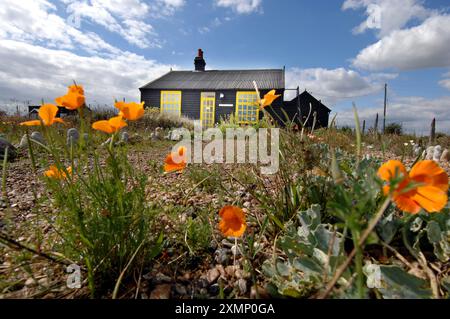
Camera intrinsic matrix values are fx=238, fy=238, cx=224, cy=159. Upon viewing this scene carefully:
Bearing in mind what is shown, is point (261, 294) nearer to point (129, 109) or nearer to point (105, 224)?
point (105, 224)

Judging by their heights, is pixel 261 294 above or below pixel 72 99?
below

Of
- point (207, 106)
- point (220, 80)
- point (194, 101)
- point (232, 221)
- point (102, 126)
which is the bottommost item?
point (232, 221)

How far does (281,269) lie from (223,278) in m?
0.24

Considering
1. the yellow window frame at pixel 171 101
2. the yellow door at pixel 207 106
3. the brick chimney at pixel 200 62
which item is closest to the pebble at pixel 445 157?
the yellow door at pixel 207 106

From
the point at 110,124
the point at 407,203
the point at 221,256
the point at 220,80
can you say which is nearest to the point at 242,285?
the point at 221,256

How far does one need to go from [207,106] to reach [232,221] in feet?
54.9

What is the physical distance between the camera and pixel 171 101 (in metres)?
17.7

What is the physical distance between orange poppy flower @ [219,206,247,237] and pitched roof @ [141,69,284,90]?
52.7ft

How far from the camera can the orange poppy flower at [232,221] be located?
832 mm

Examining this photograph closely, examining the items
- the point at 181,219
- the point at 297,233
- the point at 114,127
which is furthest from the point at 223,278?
the point at 114,127

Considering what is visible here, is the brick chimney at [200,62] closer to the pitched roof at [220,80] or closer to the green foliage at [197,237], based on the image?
the pitched roof at [220,80]

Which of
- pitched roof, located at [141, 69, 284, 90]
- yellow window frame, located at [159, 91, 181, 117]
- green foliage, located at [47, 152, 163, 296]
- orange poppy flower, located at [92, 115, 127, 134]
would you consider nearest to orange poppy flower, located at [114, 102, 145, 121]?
orange poppy flower, located at [92, 115, 127, 134]

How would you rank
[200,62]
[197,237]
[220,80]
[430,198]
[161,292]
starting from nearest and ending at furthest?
[430,198] → [161,292] → [197,237] → [220,80] → [200,62]

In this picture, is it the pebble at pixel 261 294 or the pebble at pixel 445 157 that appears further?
the pebble at pixel 445 157
